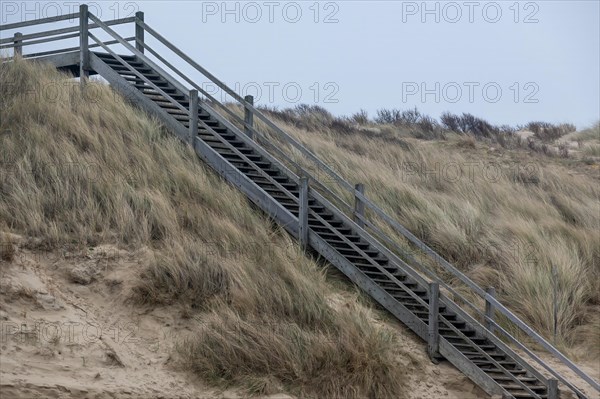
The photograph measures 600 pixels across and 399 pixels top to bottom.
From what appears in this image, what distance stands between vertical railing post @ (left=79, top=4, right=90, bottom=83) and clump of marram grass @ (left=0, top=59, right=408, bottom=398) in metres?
1.70

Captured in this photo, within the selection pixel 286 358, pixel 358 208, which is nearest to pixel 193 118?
pixel 358 208

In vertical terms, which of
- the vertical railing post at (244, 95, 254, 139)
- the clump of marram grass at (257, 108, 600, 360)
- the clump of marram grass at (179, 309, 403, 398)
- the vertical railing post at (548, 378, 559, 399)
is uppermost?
the vertical railing post at (244, 95, 254, 139)

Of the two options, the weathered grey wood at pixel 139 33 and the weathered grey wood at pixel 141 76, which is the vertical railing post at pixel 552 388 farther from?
the weathered grey wood at pixel 139 33

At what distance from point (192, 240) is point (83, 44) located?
21.8ft

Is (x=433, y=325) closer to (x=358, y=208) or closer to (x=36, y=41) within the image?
(x=358, y=208)

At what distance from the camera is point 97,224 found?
13.5 metres

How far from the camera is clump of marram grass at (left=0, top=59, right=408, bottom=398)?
1174 cm

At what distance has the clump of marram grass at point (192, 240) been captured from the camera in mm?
11742

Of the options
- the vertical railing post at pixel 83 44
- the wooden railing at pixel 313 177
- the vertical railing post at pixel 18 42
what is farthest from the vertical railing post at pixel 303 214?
the vertical railing post at pixel 18 42

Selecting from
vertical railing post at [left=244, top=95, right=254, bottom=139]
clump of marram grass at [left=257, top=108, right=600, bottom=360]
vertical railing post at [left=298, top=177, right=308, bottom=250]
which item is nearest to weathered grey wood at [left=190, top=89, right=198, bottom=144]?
vertical railing post at [left=244, top=95, right=254, bottom=139]

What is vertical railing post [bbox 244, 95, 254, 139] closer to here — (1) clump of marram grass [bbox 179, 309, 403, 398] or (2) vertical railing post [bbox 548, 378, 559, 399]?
(1) clump of marram grass [bbox 179, 309, 403, 398]

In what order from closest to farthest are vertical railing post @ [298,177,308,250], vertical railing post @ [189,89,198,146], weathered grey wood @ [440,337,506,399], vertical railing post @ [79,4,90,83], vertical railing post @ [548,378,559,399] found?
vertical railing post @ [548,378,559,399], weathered grey wood @ [440,337,506,399], vertical railing post @ [298,177,308,250], vertical railing post @ [189,89,198,146], vertical railing post @ [79,4,90,83]

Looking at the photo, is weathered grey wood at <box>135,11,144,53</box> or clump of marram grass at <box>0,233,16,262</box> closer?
clump of marram grass at <box>0,233,16,262</box>

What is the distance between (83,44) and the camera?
18.4m
